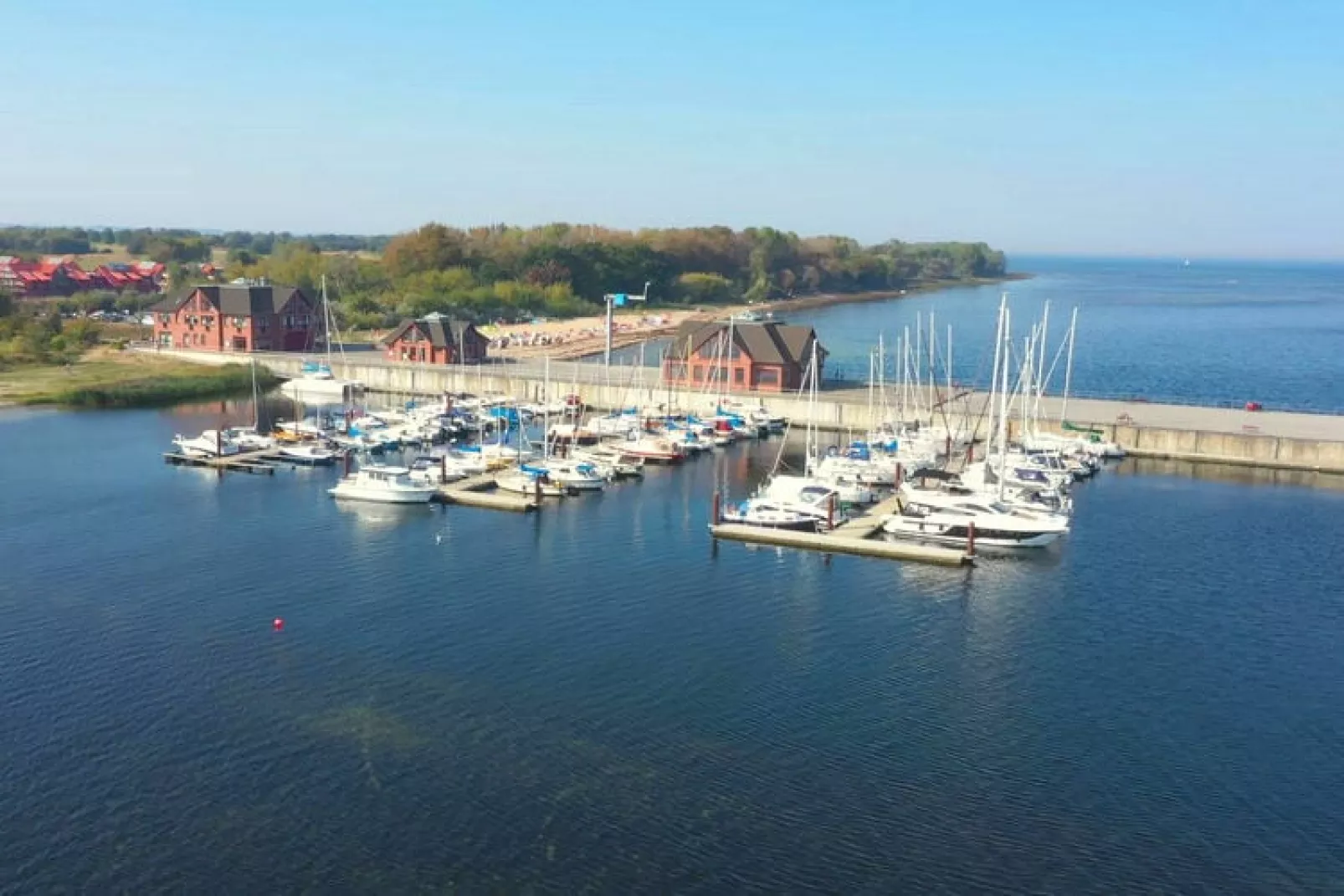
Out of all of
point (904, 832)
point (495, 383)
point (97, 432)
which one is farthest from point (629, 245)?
point (904, 832)

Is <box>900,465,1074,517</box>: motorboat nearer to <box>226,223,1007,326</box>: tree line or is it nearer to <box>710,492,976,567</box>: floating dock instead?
<box>710,492,976,567</box>: floating dock

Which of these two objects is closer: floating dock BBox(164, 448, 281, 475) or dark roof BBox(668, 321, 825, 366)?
floating dock BBox(164, 448, 281, 475)

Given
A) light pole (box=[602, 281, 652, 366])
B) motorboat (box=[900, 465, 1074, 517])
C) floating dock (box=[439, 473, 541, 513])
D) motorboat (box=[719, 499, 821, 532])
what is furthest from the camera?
light pole (box=[602, 281, 652, 366])

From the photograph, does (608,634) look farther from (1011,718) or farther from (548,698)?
(1011,718)

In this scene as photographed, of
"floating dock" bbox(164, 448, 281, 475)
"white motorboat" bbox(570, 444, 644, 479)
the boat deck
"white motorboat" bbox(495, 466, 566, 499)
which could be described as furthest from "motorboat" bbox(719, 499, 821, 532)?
"floating dock" bbox(164, 448, 281, 475)

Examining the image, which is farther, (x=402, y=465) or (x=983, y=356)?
(x=983, y=356)

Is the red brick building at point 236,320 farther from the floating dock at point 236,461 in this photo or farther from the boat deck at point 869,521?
the boat deck at point 869,521
